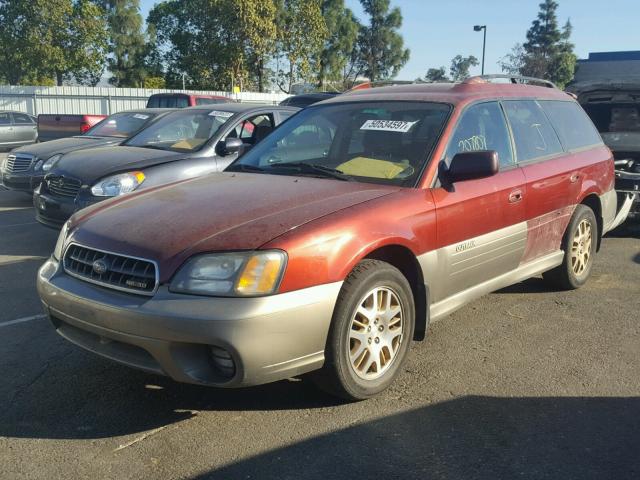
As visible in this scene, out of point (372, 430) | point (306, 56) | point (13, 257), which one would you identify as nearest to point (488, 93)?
point (372, 430)

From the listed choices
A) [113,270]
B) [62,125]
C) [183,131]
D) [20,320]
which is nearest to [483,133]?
[113,270]

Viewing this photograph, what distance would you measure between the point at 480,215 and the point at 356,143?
96cm

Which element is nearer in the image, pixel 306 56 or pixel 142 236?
pixel 142 236

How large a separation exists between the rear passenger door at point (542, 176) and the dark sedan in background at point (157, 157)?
245 cm

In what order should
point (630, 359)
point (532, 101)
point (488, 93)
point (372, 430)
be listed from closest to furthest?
point (372, 430)
point (630, 359)
point (488, 93)
point (532, 101)

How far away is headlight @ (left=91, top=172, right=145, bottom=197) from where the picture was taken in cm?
654

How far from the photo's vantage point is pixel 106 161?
23.0ft

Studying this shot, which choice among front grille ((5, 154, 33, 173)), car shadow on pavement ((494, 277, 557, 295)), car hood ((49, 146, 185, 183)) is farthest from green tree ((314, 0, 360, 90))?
car shadow on pavement ((494, 277, 557, 295))

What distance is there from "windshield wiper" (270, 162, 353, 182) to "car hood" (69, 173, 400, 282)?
9 centimetres

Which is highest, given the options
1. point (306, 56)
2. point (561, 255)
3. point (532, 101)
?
point (306, 56)

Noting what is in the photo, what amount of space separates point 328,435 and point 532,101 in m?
3.37

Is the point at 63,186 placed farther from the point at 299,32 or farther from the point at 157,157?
the point at 299,32

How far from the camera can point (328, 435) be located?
3139 millimetres

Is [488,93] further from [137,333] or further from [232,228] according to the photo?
[137,333]
